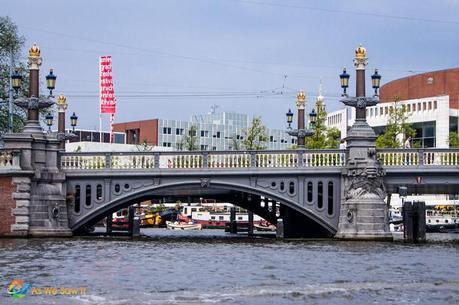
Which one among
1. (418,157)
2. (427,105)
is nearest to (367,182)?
(418,157)

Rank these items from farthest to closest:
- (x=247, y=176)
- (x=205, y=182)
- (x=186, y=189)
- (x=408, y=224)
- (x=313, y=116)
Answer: (x=313, y=116)
(x=186, y=189)
(x=408, y=224)
(x=205, y=182)
(x=247, y=176)

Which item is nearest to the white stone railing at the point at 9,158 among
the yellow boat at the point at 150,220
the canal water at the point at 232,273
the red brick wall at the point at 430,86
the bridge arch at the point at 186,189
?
the bridge arch at the point at 186,189

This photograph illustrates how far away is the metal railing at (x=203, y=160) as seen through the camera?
51.4m

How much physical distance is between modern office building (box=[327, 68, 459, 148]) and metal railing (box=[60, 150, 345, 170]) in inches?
2099

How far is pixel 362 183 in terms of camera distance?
49.6 m

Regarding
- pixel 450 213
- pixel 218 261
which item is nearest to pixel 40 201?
pixel 218 261

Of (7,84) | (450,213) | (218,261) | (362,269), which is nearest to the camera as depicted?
(362,269)

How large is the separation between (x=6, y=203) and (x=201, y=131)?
121 metres

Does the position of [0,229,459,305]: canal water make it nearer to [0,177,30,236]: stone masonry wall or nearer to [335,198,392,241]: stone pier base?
[335,198,392,241]: stone pier base

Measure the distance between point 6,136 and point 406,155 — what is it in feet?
69.6

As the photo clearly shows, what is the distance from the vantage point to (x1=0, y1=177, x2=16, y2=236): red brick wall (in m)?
50.3

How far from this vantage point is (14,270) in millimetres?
31828

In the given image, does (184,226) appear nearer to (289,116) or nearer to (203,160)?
(289,116)

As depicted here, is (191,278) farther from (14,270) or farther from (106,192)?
(106,192)
